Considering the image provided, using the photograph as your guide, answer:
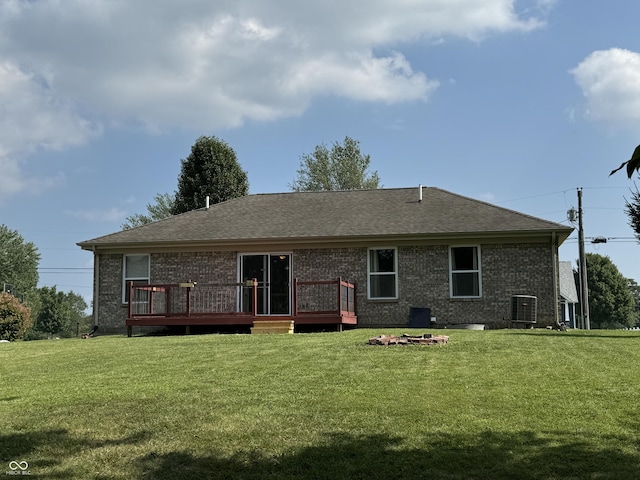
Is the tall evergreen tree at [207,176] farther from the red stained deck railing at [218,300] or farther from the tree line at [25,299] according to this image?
the red stained deck railing at [218,300]

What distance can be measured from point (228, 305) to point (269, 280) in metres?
1.46

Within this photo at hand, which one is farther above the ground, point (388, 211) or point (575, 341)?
point (388, 211)

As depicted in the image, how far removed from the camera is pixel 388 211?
21047 mm

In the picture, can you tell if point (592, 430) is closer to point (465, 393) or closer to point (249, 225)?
point (465, 393)

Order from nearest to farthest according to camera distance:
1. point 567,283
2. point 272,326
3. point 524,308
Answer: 1. point 272,326
2. point 524,308
3. point 567,283

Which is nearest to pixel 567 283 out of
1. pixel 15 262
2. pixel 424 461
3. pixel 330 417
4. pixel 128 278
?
pixel 128 278

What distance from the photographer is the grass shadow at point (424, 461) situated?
4617 millimetres

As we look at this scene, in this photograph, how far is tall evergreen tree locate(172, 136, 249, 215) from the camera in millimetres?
36000

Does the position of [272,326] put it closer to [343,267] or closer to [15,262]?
[343,267]

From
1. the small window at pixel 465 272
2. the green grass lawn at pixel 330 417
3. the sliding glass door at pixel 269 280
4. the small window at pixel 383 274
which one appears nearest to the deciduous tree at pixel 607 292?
the small window at pixel 465 272

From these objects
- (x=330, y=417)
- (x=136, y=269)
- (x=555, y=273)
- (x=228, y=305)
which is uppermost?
(x=136, y=269)

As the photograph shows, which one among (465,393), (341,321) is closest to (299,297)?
(341,321)

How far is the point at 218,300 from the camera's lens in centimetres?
1933

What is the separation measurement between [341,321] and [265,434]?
11470 mm
